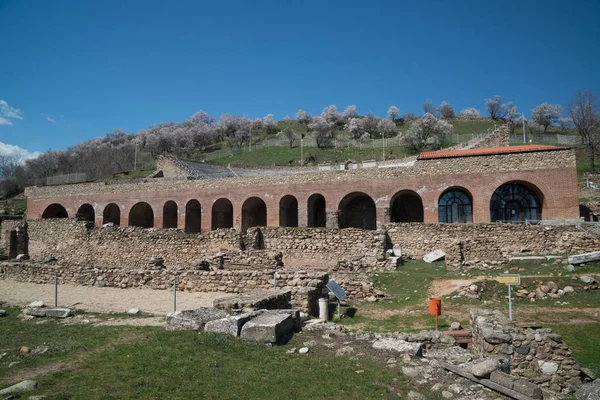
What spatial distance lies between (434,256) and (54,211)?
142ft

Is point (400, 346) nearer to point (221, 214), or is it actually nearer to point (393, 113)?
point (221, 214)

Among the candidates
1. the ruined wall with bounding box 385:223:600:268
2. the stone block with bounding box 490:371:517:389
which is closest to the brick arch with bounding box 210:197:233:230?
the ruined wall with bounding box 385:223:600:268

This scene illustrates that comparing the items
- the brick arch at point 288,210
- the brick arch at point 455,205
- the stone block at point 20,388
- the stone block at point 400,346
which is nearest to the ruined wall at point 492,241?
the brick arch at point 455,205

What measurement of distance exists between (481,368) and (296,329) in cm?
395

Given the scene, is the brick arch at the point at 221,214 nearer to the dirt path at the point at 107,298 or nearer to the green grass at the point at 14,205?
the dirt path at the point at 107,298

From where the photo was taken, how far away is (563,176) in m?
26.2

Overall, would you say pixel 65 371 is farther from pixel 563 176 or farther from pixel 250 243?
pixel 563 176

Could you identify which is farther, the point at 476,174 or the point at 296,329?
the point at 476,174

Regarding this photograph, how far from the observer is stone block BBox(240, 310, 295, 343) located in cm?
763

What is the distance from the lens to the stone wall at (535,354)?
739cm

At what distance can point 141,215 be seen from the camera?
43438 millimetres

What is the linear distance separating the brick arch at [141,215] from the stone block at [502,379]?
132ft

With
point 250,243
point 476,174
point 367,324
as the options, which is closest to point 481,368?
point 367,324

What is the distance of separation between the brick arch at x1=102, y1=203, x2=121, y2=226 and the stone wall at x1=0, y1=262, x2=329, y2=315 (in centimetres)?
2434
